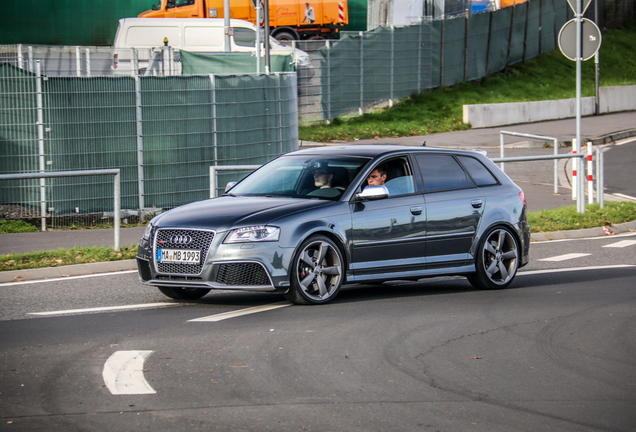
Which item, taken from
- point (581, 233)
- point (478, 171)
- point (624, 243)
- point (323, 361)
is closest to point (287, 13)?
point (581, 233)

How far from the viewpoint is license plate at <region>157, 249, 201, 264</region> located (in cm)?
859

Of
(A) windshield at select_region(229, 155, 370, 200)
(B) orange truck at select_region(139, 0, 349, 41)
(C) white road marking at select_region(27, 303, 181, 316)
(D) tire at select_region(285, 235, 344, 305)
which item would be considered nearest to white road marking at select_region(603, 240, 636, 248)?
(A) windshield at select_region(229, 155, 370, 200)

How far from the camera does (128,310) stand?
8.80 meters

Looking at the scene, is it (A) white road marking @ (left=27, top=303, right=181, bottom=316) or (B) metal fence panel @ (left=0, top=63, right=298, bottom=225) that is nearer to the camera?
(A) white road marking @ (left=27, top=303, right=181, bottom=316)

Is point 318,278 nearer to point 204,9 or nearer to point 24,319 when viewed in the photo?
point 24,319

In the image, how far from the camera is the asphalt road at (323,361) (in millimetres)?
5355

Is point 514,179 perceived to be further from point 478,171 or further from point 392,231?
point 392,231

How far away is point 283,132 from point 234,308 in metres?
9.85

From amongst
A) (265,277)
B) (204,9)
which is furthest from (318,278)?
(204,9)

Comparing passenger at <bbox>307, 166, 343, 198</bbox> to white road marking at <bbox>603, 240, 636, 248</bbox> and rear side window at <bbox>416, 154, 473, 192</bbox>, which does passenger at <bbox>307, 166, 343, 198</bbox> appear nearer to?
rear side window at <bbox>416, 154, 473, 192</bbox>

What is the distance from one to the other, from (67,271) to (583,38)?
431 inches

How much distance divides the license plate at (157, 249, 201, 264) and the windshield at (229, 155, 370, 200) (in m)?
1.29

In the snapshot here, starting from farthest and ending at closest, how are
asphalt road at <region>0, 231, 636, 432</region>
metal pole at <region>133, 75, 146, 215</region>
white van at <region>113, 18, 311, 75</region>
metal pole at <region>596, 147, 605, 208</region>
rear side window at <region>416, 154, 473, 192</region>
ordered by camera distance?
white van at <region>113, 18, 311, 75</region> → metal pole at <region>596, 147, 605, 208</region> → metal pole at <region>133, 75, 146, 215</region> → rear side window at <region>416, 154, 473, 192</region> → asphalt road at <region>0, 231, 636, 432</region>

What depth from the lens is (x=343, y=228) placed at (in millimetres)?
9047
